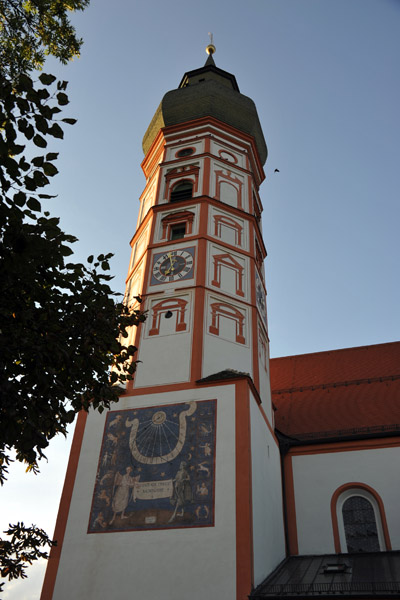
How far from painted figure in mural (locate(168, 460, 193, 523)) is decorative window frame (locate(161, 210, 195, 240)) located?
7.12 metres

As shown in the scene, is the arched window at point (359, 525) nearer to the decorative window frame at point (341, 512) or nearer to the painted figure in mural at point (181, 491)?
the decorative window frame at point (341, 512)

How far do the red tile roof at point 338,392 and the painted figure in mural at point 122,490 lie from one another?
6328 millimetres

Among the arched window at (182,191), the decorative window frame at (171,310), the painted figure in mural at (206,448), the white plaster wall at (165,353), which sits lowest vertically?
the painted figure in mural at (206,448)

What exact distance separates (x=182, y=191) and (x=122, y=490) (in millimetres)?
9453

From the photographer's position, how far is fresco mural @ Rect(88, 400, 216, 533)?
1008 cm

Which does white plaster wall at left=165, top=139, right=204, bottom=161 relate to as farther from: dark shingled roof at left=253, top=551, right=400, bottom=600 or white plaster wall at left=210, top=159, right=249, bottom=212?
dark shingled roof at left=253, top=551, right=400, bottom=600

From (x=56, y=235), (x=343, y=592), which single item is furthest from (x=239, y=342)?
(x=56, y=235)

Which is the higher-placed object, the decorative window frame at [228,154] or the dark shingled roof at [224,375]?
the decorative window frame at [228,154]

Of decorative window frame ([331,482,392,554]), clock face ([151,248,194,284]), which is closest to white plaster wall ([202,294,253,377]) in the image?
clock face ([151,248,194,284])

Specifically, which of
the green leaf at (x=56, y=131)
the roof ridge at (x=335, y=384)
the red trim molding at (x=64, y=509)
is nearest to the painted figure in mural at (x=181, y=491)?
the red trim molding at (x=64, y=509)

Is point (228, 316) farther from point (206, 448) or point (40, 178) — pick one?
point (40, 178)

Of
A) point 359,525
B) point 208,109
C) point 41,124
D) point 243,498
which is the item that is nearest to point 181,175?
point 208,109

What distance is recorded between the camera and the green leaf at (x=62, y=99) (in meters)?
4.82

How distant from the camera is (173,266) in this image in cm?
1465
